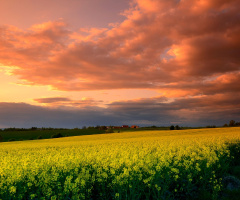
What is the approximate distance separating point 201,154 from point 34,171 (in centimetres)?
911

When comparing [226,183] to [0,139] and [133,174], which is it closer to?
[133,174]

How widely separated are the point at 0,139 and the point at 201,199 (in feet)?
235

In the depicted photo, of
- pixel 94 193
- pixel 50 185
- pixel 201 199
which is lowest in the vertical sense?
pixel 201 199

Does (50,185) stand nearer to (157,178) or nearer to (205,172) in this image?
(157,178)

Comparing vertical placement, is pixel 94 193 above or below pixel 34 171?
below

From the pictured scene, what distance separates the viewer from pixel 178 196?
988 centimetres

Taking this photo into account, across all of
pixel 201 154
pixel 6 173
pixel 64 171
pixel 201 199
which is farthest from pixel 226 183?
pixel 6 173

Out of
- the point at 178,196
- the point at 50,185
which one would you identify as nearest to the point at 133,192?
the point at 50,185

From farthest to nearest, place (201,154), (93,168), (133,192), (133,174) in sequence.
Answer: (201,154)
(93,168)
(133,174)
(133,192)

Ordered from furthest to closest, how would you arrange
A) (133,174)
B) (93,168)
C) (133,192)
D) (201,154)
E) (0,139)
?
(0,139) → (201,154) → (93,168) → (133,174) → (133,192)

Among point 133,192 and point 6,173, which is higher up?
point 6,173

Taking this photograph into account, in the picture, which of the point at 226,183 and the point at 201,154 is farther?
the point at 201,154

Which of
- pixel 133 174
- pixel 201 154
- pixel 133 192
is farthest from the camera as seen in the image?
pixel 201 154

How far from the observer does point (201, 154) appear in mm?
13617
